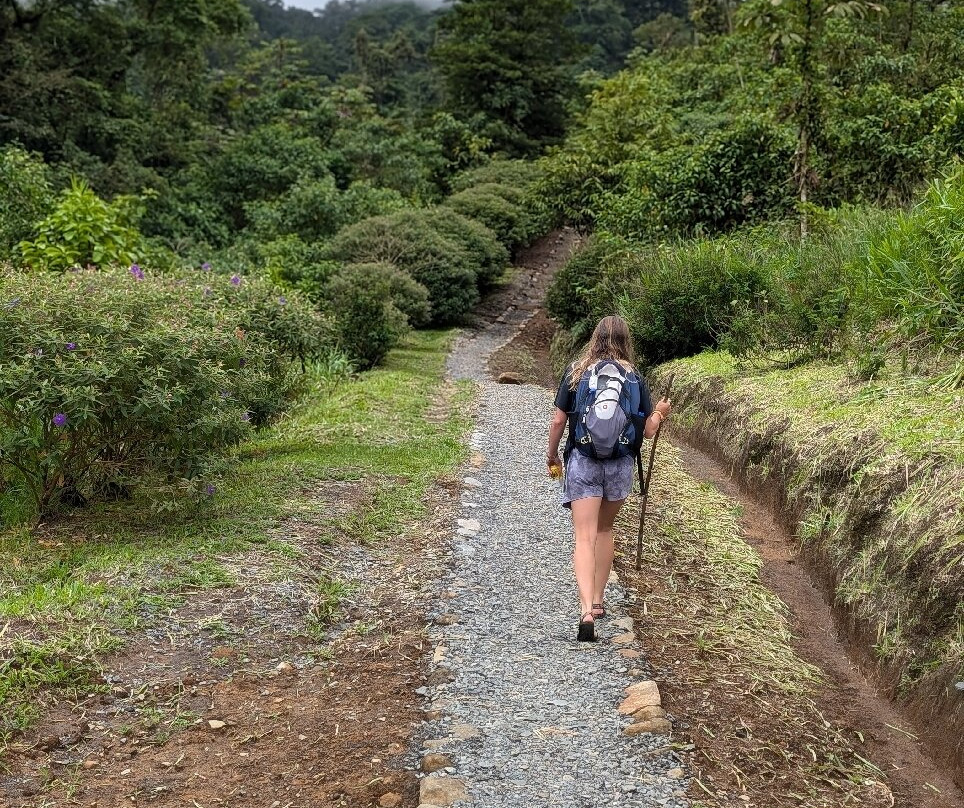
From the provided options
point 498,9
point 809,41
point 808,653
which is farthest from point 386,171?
point 808,653

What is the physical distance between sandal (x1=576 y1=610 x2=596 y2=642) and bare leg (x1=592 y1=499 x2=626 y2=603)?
0.20 m

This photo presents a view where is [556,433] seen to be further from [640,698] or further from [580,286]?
[580,286]

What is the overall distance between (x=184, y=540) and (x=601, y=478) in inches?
104

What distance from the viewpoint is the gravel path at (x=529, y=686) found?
10.9ft

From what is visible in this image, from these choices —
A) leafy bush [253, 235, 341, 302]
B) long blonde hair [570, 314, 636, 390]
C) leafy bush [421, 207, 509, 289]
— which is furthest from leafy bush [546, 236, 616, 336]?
long blonde hair [570, 314, 636, 390]

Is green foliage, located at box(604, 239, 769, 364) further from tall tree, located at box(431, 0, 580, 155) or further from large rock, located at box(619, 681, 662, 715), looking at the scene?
tall tree, located at box(431, 0, 580, 155)

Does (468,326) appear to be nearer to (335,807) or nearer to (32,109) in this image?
(32,109)

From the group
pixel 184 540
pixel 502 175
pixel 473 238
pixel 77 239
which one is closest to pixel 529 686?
pixel 184 540

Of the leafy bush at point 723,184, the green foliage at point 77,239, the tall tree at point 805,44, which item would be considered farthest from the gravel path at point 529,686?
the leafy bush at point 723,184

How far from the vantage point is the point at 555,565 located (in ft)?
18.9

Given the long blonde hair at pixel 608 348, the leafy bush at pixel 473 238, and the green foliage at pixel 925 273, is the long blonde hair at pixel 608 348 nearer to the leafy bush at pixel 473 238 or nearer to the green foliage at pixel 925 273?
the green foliage at pixel 925 273

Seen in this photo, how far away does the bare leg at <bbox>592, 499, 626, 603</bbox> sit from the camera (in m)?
4.80

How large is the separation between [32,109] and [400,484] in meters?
22.1

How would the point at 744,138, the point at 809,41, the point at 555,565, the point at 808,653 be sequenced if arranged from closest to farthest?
the point at 808,653
the point at 555,565
the point at 809,41
the point at 744,138
